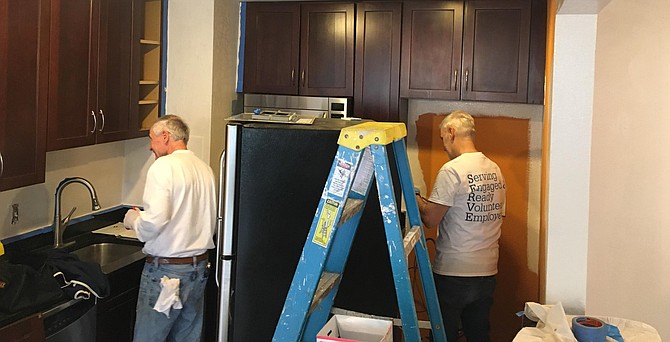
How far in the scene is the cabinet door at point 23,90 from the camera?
2918 millimetres

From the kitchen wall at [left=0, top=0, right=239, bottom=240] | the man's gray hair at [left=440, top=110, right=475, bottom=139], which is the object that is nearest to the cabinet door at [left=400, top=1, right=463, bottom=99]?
the man's gray hair at [left=440, top=110, right=475, bottom=139]

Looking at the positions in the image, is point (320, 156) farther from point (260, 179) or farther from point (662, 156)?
point (662, 156)

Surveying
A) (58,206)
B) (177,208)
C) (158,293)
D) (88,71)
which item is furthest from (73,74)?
(158,293)

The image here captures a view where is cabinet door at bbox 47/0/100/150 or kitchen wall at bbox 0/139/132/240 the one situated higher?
cabinet door at bbox 47/0/100/150

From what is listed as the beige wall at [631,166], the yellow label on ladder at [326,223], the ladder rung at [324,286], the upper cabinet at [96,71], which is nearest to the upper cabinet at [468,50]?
the beige wall at [631,166]

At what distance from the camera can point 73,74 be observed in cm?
355

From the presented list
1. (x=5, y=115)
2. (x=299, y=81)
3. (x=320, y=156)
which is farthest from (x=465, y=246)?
(x=5, y=115)

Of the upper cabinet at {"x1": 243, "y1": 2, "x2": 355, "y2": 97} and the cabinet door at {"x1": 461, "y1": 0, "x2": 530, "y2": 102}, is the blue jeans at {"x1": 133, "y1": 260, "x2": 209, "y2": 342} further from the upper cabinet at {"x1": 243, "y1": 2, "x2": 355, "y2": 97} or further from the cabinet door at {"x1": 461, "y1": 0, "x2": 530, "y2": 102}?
the cabinet door at {"x1": 461, "y1": 0, "x2": 530, "y2": 102}

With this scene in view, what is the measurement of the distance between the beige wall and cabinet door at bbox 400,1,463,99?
1.44 m

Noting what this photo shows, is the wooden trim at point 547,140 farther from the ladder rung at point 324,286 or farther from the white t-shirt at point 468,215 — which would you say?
the ladder rung at point 324,286

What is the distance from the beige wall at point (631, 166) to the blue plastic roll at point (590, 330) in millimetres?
505

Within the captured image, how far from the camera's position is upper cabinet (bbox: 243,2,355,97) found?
4.43 metres

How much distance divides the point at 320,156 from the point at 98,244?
73.8 inches

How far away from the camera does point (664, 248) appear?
2930 millimetres
